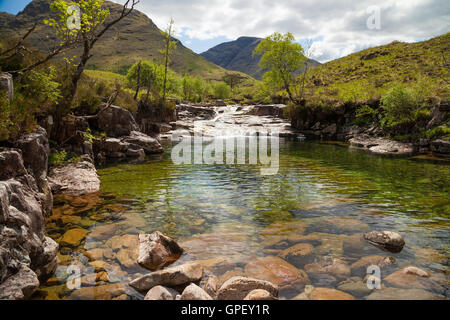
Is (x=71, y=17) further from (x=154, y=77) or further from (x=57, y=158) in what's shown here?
(x=154, y=77)

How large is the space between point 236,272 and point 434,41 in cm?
9403

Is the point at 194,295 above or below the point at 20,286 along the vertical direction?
below

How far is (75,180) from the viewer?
10.9 meters

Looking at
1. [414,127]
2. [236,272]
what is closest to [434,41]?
[414,127]

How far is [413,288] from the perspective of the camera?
4.71m

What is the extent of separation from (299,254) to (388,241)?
237 centimetres

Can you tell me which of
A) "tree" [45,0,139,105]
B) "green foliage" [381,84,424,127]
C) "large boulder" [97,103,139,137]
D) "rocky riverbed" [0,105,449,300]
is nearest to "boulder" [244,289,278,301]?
"rocky riverbed" [0,105,449,300]

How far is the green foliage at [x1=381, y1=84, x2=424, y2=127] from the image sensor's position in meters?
26.4

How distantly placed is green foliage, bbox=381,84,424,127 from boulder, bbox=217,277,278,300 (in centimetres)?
2971

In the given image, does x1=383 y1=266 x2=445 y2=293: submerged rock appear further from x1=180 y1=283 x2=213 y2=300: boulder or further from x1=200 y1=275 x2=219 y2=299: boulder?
x1=180 y1=283 x2=213 y2=300: boulder

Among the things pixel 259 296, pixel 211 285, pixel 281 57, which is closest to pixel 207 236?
pixel 211 285

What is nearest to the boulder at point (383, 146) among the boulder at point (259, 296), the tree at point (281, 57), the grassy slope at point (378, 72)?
the grassy slope at point (378, 72)

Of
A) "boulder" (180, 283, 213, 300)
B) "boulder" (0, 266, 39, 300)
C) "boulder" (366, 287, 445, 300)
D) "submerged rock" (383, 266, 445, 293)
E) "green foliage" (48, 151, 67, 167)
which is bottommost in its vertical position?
"boulder" (366, 287, 445, 300)
